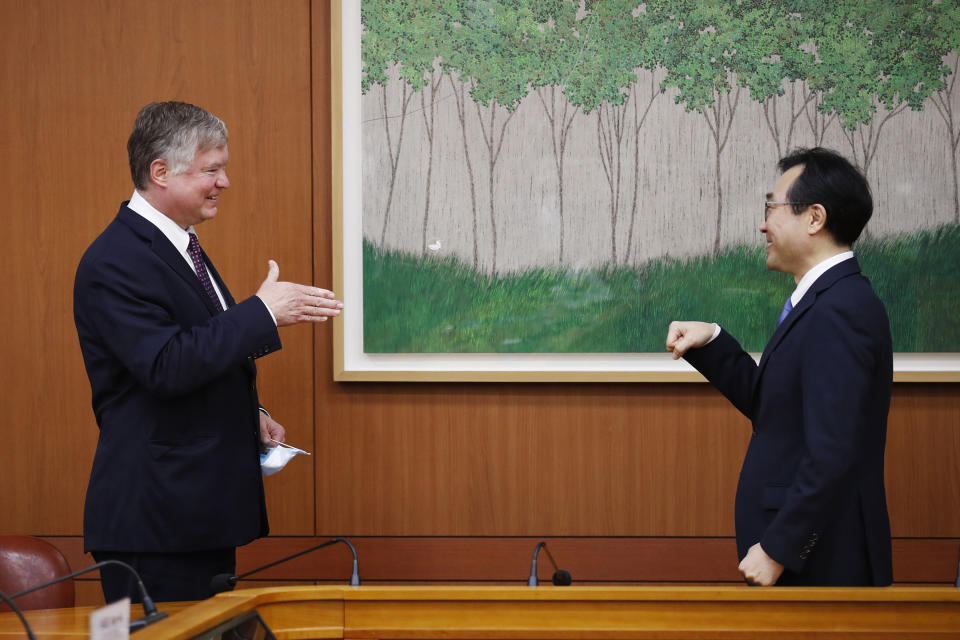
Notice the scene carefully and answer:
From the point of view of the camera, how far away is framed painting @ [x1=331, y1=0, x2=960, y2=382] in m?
2.81

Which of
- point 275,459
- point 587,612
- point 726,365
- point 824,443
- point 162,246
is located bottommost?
point 587,612

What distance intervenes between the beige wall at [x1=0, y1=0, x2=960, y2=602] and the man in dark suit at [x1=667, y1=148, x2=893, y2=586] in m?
1.07

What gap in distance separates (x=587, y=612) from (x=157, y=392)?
996 mm

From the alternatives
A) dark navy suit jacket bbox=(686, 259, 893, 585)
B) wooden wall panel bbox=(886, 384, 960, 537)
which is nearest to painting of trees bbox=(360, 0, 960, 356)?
wooden wall panel bbox=(886, 384, 960, 537)

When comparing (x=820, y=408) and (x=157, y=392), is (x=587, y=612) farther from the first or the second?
(x=157, y=392)

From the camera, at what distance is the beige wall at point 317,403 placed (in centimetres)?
288

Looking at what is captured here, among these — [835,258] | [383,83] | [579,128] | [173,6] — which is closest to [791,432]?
[835,258]

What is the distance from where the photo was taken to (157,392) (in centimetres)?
177

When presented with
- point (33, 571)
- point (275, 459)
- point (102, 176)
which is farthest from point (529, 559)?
point (102, 176)

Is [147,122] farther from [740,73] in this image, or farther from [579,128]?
[740,73]

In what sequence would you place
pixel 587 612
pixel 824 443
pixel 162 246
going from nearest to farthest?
1. pixel 587 612
2. pixel 824 443
3. pixel 162 246

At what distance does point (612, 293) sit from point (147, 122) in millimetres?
1562

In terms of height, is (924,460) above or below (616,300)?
below

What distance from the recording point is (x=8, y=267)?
9.64 feet
